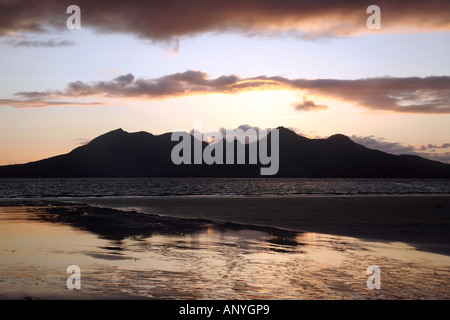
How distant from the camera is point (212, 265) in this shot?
16.0 m

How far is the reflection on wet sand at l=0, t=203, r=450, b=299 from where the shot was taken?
481 inches

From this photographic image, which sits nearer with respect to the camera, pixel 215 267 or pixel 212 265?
pixel 215 267

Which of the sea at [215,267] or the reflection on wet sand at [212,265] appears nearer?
the sea at [215,267]

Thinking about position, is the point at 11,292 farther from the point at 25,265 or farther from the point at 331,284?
the point at 331,284

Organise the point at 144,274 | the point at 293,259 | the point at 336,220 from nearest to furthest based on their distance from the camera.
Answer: the point at 144,274, the point at 293,259, the point at 336,220

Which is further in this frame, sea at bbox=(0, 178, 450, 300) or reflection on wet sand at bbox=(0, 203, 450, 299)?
reflection on wet sand at bbox=(0, 203, 450, 299)

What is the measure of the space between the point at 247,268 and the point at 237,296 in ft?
12.2

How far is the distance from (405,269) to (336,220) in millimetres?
19301

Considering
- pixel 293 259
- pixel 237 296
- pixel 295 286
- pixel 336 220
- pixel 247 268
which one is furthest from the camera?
pixel 336 220

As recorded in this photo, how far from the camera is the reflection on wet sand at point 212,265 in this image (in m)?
12.2

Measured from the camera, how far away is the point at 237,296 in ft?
38.5
